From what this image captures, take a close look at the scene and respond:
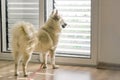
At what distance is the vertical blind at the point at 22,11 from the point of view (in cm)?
453

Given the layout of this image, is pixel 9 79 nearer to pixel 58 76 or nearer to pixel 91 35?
pixel 58 76

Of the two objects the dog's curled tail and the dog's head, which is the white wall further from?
the dog's curled tail

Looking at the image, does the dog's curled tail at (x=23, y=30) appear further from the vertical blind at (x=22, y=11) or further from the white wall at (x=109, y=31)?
the white wall at (x=109, y=31)

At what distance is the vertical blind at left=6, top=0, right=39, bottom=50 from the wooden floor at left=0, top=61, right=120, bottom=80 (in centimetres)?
83

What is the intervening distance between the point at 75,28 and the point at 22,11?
3.18ft

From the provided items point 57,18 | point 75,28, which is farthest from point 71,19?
point 57,18

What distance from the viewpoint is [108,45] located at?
13.5 feet

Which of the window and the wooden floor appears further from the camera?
the window

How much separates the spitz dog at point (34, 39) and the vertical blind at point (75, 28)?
381mm

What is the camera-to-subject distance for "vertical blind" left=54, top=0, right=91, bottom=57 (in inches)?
170

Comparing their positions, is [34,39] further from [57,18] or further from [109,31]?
[109,31]

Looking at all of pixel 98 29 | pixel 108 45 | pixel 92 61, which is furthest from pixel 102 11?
pixel 92 61

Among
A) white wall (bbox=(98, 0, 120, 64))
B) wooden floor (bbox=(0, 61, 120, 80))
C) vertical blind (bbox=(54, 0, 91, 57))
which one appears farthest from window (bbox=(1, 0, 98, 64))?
wooden floor (bbox=(0, 61, 120, 80))

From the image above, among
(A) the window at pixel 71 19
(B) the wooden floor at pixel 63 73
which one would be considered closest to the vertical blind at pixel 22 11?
(A) the window at pixel 71 19
